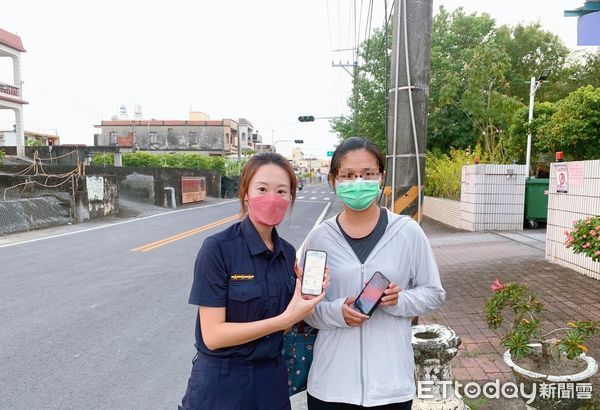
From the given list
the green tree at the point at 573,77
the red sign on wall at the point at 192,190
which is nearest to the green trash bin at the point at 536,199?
the green tree at the point at 573,77

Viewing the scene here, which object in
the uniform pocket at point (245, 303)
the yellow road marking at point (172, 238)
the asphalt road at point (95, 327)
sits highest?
the uniform pocket at point (245, 303)

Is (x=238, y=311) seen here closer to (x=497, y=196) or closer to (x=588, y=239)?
(x=588, y=239)

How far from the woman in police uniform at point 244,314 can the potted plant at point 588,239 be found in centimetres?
373

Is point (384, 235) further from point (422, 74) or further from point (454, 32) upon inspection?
point (454, 32)

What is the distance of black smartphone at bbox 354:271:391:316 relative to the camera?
1.74 metres

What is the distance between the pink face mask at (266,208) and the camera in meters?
1.89

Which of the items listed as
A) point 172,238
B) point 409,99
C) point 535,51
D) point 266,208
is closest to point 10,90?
point 172,238

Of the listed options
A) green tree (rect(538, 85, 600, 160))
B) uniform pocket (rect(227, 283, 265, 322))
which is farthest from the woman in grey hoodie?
green tree (rect(538, 85, 600, 160))

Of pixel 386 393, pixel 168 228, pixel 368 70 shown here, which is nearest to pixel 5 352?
pixel 386 393

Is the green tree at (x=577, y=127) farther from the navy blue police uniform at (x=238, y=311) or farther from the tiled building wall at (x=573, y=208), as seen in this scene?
the navy blue police uniform at (x=238, y=311)

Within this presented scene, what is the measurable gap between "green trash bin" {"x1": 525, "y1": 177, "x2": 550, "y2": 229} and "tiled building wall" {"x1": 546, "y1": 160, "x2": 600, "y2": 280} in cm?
480

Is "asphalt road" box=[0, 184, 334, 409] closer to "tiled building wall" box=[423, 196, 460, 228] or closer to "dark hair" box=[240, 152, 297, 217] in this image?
"dark hair" box=[240, 152, 297, 217]

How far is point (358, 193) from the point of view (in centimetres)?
197

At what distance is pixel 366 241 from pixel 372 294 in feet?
0.85
